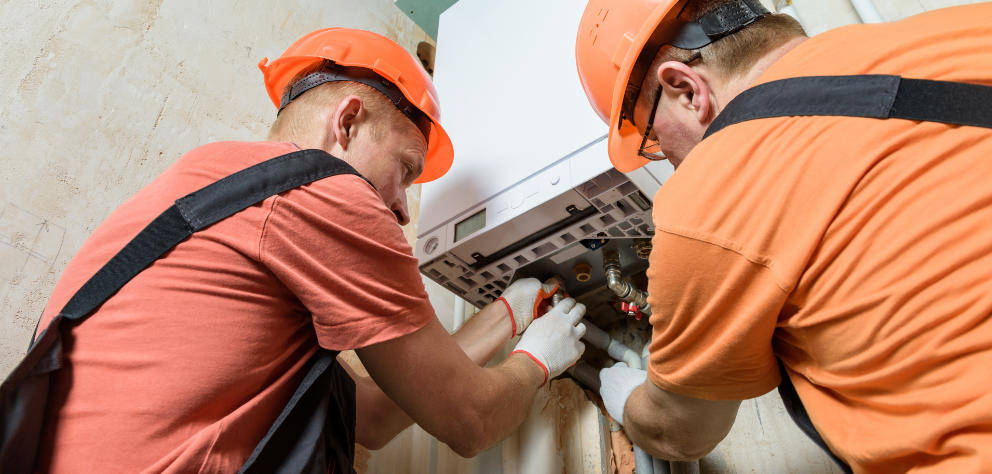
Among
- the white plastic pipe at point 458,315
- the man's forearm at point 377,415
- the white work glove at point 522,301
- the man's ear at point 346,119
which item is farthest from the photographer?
the white plastic pipe at point 458,315

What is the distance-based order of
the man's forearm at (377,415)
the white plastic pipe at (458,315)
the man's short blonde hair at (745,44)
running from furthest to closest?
the white plastic pipe at (458,315)
the man's forearm at (377,415)
the man's short blonde hair at (745,44)

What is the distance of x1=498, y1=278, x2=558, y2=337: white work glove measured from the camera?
1.21 m

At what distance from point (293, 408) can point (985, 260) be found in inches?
27.2

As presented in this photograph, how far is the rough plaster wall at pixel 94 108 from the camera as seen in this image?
37.3 inches

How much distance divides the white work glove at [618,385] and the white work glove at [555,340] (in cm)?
8

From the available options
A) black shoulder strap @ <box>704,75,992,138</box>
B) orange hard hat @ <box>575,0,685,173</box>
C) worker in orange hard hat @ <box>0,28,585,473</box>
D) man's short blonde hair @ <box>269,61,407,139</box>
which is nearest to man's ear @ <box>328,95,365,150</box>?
man's short blonde hair @ <box>269,61,407,139</box>

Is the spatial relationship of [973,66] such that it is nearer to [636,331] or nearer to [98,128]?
[636,331]

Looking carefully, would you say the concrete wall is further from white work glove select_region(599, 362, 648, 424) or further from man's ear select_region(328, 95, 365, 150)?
man's ear select_region(328, 95, 365, 150)

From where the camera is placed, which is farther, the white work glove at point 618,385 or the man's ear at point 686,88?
the white work glove at point 618,385

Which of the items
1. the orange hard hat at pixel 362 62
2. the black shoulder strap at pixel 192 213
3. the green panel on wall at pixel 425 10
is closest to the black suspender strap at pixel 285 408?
the black shoulder strap at pixel 192 213

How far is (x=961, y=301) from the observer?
42 cm

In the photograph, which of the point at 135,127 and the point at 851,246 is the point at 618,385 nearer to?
the point at 851,246

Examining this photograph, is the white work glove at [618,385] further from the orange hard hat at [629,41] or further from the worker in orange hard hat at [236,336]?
the orange hard hat at [629,41]

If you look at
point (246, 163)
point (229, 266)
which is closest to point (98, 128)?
point (246, 163)
